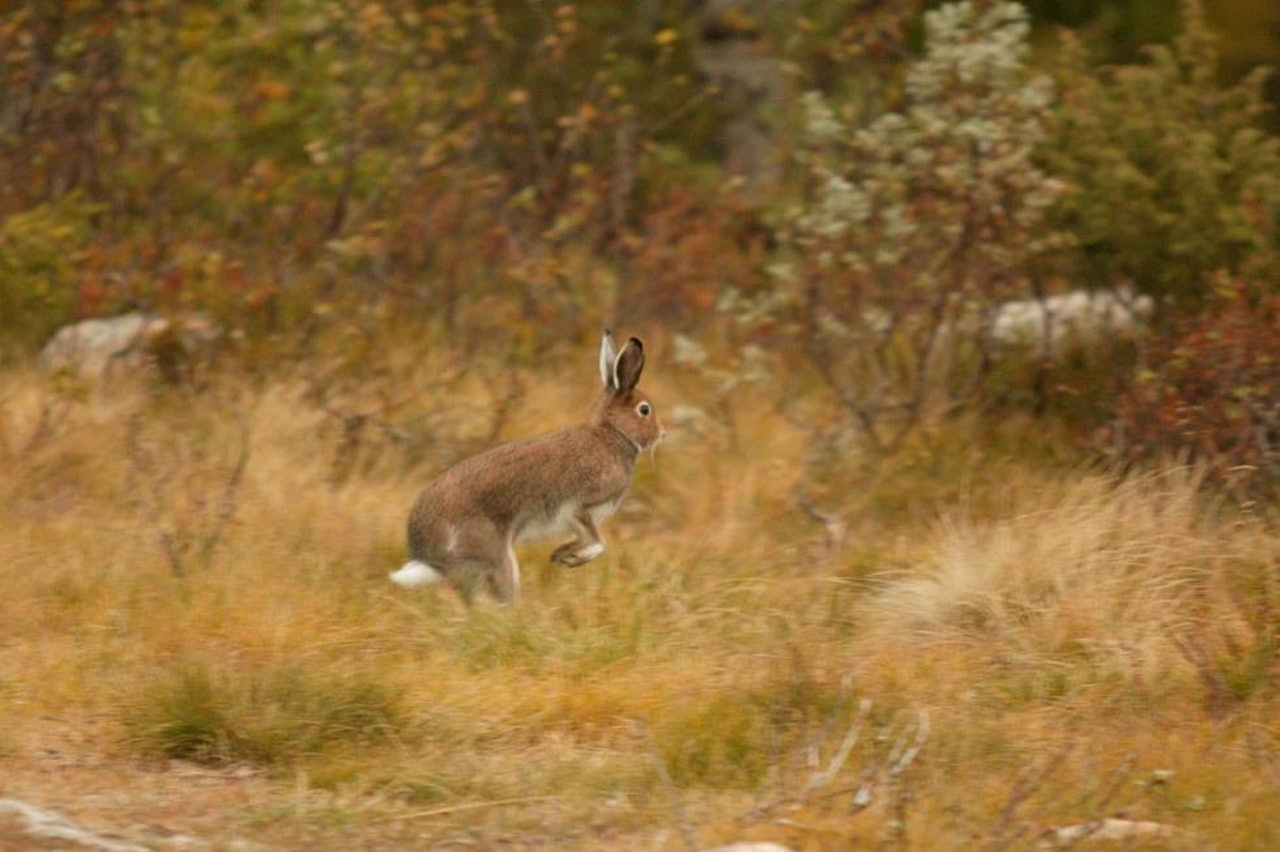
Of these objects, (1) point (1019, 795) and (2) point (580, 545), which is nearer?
(1) point (1019, 795)

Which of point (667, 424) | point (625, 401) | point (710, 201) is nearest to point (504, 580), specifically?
point (625, 401)

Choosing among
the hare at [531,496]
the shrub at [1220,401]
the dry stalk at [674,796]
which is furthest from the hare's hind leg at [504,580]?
the shrub at [1220,401]

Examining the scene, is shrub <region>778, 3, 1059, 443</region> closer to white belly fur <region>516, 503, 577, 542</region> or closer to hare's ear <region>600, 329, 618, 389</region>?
hare's ear <region>600, 329, 618, 389</region>

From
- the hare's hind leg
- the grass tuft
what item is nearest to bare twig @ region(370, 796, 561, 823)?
the grass tuft

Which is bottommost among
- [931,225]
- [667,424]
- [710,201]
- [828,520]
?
[710,201]

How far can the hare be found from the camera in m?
7.70

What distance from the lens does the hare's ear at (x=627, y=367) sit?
27.5 ft

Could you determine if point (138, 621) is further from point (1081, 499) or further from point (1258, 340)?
point (1258, 340)

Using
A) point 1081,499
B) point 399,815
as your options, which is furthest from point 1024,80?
point 399,815

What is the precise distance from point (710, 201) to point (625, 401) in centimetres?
591

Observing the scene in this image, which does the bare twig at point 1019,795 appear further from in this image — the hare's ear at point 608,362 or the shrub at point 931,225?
the shrub at point 931,225

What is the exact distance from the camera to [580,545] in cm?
814

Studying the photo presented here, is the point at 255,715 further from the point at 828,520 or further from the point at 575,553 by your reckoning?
the point at 828,520

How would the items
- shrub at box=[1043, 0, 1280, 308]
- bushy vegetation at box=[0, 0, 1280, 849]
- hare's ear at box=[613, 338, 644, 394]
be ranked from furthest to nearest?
1. shrub at box=[1043, 0, 1280, 308]
2. hare's ear at box=[613, 338, 644, 394]
3. bushy vegetation at box=[0, 0, 1280, 849]
